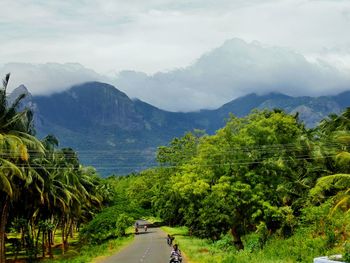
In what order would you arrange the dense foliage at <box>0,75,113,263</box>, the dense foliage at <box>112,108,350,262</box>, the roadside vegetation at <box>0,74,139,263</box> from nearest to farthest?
the dense foliage at <box>0,75,113,263</box> → the roadside vegetation at <box>0,74,139,263</box> → the dense foliage at <box>112,108,350,262</box>

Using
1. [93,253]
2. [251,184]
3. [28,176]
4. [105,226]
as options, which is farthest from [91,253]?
[251,184]

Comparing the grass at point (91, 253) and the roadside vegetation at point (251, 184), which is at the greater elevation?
the roadside vegetation at point (251, 184)

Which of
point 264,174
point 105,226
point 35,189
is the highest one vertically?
point 264,174

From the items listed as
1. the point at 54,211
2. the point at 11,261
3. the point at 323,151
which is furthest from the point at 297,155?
the point at 11,261

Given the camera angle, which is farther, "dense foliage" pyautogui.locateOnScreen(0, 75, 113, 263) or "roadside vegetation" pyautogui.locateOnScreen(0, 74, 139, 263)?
"roadside vegetation" pyautogui.locateOnScreen(0, 74, 139, 263)

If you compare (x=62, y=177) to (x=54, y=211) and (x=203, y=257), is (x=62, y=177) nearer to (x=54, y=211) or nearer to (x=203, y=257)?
(x=54, y=211)

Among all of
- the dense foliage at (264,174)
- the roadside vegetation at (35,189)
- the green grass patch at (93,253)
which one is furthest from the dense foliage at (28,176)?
the dense foliage at (264,174)

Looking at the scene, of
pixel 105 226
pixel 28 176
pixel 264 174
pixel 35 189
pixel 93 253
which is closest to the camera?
pixel 28 176

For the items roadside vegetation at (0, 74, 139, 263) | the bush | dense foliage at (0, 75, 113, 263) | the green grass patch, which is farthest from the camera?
the bush

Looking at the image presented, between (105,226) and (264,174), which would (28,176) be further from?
(105,226)

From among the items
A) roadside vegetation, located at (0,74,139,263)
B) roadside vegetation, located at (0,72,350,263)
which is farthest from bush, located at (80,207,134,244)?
roadside vegetation, located at (0,72,350,263)

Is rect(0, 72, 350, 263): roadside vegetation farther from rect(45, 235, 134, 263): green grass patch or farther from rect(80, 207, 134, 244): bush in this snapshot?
rect(80, 207, 134, 244): bush

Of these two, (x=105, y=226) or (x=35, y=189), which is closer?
(x=35, y=189)

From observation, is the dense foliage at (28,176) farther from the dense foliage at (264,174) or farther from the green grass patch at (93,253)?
the dense foliage at (264,174)
